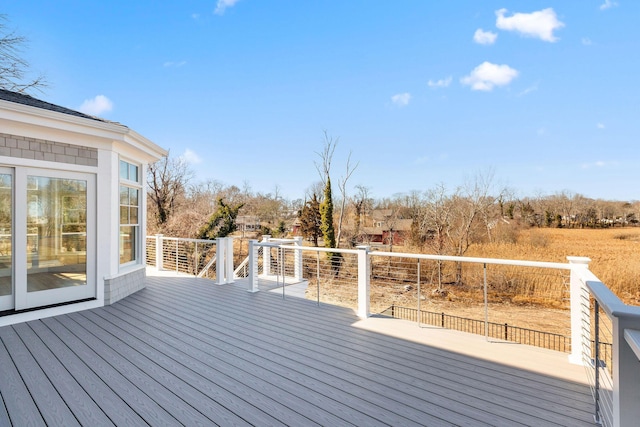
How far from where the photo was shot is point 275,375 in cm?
264

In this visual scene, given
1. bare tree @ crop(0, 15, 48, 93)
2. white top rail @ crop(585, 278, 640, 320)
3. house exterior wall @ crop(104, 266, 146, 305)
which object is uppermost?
bare tree @ crop(0, 15, 48, 93)

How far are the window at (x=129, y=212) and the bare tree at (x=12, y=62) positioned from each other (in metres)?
10.8

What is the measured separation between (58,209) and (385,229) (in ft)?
73.7

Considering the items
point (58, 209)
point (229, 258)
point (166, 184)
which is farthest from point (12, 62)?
point (229, 258)

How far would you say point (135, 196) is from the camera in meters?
5.98

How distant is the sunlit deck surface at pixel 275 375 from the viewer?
2.07 metres

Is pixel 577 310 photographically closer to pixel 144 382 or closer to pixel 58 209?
pixel 144 382

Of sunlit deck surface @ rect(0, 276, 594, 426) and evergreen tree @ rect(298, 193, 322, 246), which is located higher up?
evergreen tree @ rect(298, 193, 322, 246)

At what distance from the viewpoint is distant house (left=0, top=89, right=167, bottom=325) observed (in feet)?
13.4

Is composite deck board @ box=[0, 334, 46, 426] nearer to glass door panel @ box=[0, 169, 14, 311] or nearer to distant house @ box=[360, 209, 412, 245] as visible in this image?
glass door panel @ box=[0, 169, 14, 311]

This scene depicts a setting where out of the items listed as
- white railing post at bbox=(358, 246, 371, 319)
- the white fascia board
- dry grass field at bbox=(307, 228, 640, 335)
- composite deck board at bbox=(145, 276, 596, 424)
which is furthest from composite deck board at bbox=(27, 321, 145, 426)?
dry grass field at bbox=(307, 228, 640, 335)

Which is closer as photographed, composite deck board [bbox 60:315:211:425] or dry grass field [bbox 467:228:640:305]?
composite deck board [bbox 60:315:211:425]

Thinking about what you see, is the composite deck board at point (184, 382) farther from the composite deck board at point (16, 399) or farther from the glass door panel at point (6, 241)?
the glass door panel at point (6, 241)

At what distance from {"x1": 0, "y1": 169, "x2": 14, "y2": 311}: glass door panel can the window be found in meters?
1.43
